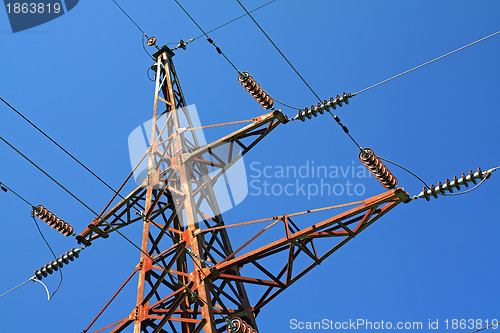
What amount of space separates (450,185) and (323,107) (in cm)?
380

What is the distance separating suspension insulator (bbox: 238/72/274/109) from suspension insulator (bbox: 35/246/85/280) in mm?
6521

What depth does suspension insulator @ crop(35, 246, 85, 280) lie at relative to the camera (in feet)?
59.9

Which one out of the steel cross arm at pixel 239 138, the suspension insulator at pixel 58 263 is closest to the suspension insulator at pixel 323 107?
the steel cross arm at pixel 239 138

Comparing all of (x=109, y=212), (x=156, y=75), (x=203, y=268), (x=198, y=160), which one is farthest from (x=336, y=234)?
(x=156, y=75)

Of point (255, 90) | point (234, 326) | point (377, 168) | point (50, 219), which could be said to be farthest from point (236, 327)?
point (50, 219)

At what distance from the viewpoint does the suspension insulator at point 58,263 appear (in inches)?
719

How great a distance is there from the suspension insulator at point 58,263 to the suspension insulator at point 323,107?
725cm

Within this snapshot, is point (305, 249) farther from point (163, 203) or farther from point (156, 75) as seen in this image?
point (156, 75)

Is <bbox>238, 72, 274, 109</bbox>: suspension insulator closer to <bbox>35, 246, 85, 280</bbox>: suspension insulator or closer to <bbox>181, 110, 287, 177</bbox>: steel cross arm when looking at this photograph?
<bbox>181, 110, 287, 177</bbox>: steel cross arm

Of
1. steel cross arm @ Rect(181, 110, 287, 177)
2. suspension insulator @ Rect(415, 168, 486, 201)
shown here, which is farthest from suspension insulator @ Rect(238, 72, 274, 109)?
suspension insulator @ Rect(415, 168, 486, 201)

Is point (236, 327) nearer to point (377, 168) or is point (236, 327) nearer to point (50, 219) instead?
point (377, 168)

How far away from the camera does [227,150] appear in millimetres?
18703

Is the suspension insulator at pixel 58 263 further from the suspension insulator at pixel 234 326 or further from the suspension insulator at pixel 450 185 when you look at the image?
the suspension insulator at pixel 450 185

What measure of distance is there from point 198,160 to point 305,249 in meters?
5.16
